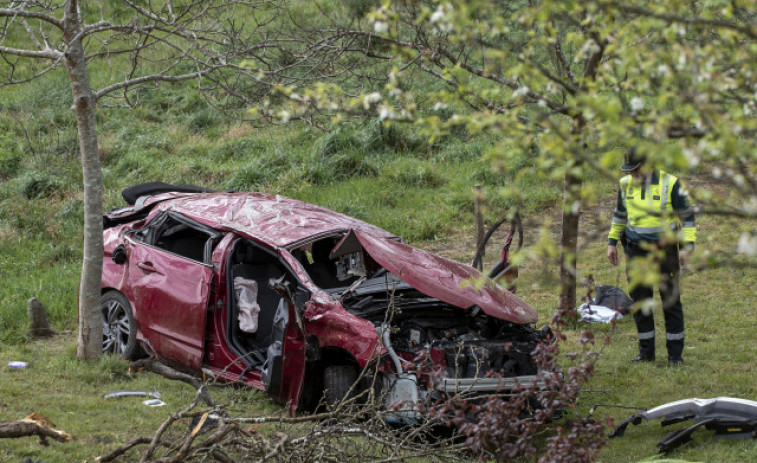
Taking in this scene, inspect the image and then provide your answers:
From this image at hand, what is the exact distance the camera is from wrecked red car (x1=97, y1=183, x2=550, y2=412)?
6230mm

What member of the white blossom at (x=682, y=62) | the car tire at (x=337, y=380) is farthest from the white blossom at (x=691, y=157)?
the car tire at (x=337, y=380)

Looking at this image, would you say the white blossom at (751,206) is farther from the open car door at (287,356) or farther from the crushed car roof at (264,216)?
the crushed car roof at (264,216)

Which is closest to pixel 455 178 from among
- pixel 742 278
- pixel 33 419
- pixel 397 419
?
pixel 742 278

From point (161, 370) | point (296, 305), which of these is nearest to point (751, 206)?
point (296, 305)

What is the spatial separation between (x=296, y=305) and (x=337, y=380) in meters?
0.71

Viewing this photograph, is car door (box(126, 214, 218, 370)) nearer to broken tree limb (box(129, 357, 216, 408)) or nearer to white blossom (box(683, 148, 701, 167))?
broken tree limb (box(129, 357, 216, 408))

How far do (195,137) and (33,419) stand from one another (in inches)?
503

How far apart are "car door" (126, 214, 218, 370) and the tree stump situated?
5.74 ft

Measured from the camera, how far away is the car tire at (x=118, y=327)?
7.84 meters

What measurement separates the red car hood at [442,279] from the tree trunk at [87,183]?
2414 millimetres

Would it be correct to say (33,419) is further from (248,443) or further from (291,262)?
(291,262)

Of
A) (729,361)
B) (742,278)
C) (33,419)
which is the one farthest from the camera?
(742,278)

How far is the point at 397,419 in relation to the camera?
6.00 m

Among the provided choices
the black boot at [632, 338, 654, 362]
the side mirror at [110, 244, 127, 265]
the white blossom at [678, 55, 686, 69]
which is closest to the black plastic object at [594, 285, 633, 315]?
the black boot at [632, 338, 654, 362]
